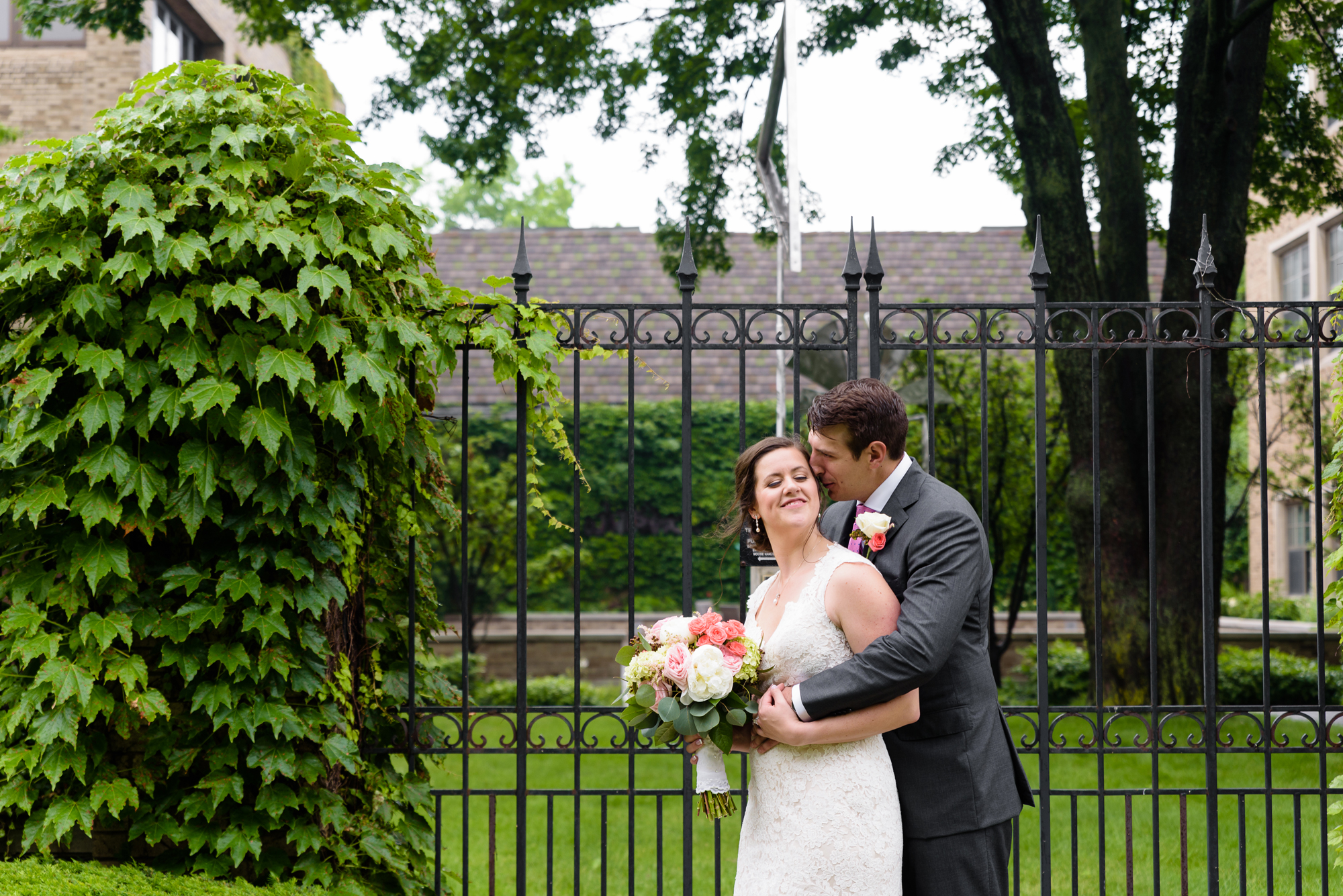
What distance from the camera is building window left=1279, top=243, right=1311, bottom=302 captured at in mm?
16516

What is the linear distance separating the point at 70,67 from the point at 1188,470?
1417 centimetres

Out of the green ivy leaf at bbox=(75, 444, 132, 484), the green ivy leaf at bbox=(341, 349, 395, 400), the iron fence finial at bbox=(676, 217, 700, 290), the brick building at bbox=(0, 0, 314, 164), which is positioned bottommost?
the green ivy leaf at bbox=(75, 444, 132, 484)

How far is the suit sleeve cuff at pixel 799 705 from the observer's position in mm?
2455

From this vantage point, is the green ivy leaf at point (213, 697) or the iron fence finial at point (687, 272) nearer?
the green ivy leaf at point (213, 697)

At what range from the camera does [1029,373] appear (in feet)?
38.9

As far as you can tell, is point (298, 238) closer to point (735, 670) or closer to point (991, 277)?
point (735, 670)

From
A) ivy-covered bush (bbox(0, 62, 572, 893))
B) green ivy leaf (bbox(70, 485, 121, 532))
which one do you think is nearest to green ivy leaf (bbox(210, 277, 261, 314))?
ivy-covered bush (bbox(0, 62, 572, 893))

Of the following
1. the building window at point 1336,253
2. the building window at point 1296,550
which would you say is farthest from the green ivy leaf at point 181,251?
the building window at point 1296,550

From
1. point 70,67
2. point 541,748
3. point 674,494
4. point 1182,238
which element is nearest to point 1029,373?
point 1182,238

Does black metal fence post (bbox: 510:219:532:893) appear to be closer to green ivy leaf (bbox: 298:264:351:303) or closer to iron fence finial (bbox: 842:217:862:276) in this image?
green ivy leaf (bbox: 298:264:351:303)

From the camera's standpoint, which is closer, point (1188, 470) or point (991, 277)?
point (1188, 470)

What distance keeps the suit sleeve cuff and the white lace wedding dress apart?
3.2 inches

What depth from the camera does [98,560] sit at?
357cm

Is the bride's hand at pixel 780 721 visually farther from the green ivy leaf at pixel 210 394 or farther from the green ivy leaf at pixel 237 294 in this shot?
the green ivy leaf at pixel 237 294
